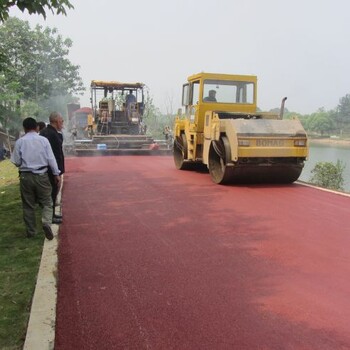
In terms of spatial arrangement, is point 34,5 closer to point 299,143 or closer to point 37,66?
point 299,143

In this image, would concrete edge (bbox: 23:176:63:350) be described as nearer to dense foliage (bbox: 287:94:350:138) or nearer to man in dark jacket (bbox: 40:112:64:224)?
man in dark jacket (bbox: 40:112:64:224)

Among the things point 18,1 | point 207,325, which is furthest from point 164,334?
point 18,1

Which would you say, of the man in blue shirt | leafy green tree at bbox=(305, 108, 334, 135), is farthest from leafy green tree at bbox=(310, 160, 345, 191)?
leafy green tree at bbox=(305, 108, 334, 135)

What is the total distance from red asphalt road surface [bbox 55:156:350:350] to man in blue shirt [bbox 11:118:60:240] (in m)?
0.49

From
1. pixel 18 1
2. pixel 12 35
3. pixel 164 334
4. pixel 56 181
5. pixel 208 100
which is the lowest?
pixel 164 334

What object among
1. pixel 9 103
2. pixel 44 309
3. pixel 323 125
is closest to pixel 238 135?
pixel 44 309

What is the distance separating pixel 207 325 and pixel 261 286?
38.5 inches

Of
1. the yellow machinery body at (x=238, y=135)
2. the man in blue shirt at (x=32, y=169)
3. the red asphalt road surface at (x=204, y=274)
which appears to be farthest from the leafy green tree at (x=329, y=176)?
the man in blue shirt at (x=32, y=169)

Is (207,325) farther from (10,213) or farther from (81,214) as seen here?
(10,213)

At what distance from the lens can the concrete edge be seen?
3.17 meters

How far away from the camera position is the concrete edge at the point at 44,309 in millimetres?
3174

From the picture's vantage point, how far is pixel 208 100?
1180cm

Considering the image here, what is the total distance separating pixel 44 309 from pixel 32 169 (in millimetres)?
2545

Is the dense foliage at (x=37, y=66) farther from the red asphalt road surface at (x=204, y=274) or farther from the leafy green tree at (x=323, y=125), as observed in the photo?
the leafy green tree at (x=323, y=125)
